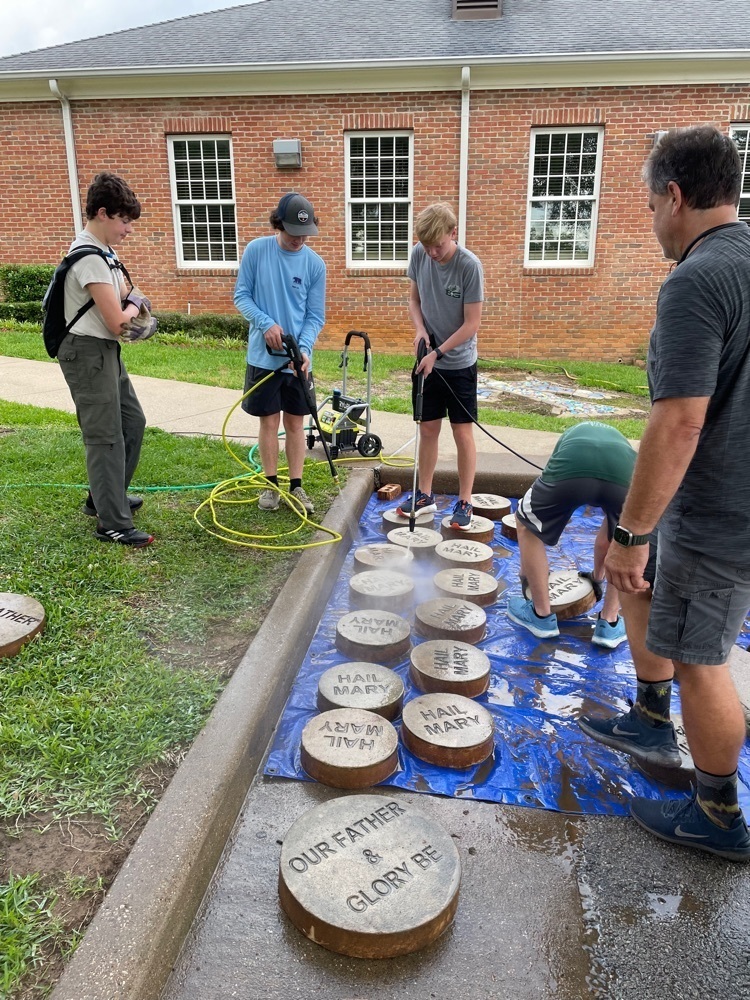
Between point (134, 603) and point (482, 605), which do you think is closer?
point (134, 603)

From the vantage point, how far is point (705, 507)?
1914 millimetres

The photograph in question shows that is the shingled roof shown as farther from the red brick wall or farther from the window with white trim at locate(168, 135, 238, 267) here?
the window with white trim at locate(168, 135, 238, 267)

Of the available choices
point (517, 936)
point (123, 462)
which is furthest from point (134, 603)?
point (517, 936)

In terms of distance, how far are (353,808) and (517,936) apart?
0.57 meters

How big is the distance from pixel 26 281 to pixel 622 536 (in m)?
12.6

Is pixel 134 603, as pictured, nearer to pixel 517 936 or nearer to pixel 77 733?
pixel 77 733

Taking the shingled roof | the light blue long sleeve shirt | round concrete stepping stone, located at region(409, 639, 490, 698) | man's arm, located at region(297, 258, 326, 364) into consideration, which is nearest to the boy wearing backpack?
the light blue long sleeve shirt

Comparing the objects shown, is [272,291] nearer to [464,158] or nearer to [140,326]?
[140,326]

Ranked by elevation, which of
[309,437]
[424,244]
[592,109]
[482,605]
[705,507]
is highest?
[592,109]

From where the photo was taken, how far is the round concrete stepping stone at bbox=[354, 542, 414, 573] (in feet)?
13.1

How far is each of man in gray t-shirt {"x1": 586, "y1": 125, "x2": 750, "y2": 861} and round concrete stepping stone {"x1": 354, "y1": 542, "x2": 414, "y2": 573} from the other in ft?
6.69

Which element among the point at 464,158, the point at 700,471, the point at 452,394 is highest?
the point at 464,158

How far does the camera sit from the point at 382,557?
4.07 meters

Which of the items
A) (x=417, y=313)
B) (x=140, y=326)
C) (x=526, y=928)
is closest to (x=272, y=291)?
(x=140, y=326)
